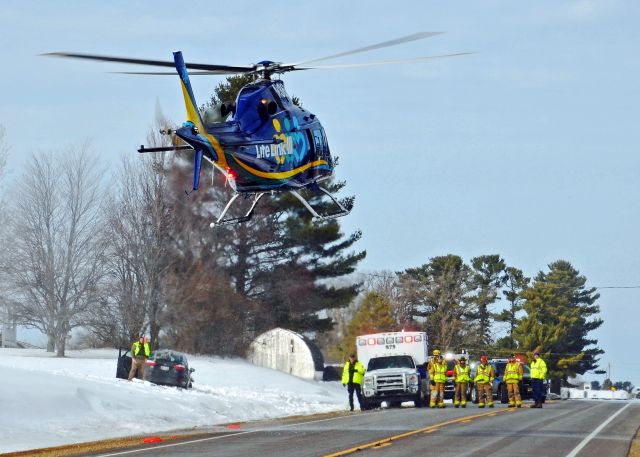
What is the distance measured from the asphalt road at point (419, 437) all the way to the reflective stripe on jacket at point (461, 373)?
7.05m

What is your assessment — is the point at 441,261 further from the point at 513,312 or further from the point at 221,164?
the point at 221,164

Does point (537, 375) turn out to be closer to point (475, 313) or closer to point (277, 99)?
point (277, 99)

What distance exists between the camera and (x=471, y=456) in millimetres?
18031

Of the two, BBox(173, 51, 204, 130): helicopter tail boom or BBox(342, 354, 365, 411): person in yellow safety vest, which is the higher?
BBox(173, 51, 204, 130): helicopter tail boom

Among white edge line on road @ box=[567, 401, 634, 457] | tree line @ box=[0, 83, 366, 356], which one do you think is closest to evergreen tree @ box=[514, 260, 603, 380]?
tree line @ box=[0, 83, 366, 356]

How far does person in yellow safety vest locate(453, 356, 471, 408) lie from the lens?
37.9 metres

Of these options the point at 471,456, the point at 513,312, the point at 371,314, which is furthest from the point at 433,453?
the point at 513,312

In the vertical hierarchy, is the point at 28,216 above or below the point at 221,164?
above

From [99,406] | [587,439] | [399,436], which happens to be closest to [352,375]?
[99,406]

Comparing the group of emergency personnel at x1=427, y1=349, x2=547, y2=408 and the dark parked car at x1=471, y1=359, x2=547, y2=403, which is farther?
the dark parked car at x1=471, y1=359, x2=547, y2=403

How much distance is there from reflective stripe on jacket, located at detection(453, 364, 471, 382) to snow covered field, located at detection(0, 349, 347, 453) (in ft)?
15.4

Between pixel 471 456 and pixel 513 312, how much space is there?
95002 mm

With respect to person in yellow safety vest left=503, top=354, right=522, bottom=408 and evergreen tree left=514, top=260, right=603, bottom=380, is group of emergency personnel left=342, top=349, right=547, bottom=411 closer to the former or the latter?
person in yellow safety vest left=503, top=354, right=522, bottom=408

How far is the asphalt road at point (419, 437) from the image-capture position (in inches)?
739
